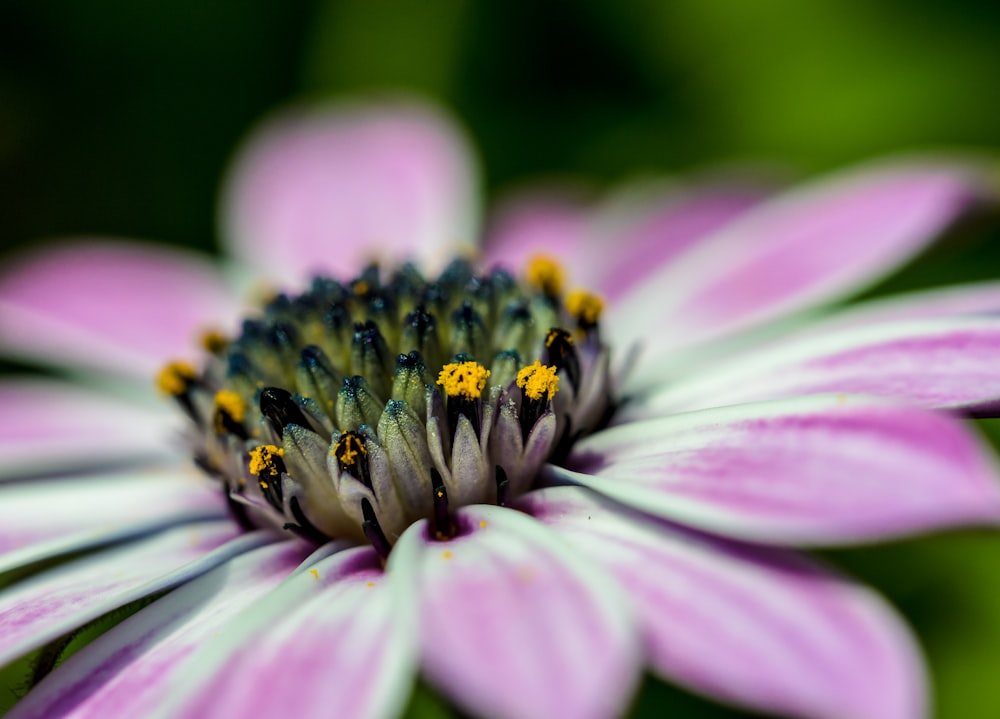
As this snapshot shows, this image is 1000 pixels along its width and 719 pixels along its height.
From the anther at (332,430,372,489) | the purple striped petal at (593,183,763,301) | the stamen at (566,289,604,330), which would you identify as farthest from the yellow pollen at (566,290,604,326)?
the purple striped petal at (593,183,763,301)

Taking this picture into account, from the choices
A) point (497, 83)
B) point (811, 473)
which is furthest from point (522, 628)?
point (497, 83)

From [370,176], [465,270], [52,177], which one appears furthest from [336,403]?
[52,177]

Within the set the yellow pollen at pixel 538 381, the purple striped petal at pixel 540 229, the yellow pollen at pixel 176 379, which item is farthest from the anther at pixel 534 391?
the purple striped petal at pixel 540 229

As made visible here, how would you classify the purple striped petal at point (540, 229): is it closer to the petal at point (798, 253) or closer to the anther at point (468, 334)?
the petal at point (798, 253)

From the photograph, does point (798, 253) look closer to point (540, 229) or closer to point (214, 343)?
point (540, 229)

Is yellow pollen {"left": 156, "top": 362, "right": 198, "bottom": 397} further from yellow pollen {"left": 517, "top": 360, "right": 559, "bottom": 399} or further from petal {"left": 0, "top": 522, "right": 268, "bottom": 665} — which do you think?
yellow pollen {"left": 517, "top": 360, "right": 559, "bottom": 399}
